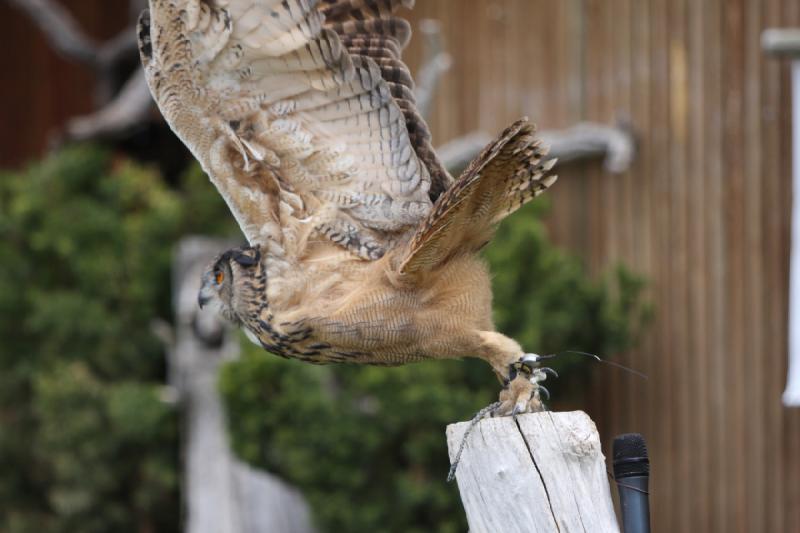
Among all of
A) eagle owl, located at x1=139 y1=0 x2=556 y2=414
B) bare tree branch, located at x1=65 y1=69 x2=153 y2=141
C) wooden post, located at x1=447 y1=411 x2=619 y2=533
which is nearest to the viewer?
wooden post, located at x1=447 y1=411 x2=619 y2=533

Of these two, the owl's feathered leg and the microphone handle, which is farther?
the owl's feathered leg

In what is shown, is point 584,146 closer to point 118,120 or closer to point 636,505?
point 118,120

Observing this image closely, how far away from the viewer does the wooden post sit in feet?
9.61

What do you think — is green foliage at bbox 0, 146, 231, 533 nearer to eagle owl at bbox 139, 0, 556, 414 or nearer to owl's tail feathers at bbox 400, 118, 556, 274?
eagle owl at bbox 139, 0, 556, 414

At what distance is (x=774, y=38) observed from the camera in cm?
586

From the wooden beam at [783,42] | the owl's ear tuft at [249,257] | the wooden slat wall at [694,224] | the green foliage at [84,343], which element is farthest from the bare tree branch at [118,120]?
the owl's ear tuft at [249,257]

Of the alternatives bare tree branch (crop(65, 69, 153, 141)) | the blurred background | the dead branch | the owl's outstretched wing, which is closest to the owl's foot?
the owl's outstretched wing

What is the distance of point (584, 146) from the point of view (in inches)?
283

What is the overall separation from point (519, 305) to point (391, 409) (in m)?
0.93

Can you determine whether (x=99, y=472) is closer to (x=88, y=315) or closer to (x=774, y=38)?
(x=88, y=315)

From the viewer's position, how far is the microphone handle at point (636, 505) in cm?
298

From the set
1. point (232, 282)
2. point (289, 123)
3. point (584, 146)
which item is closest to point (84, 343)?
point (584, 146)

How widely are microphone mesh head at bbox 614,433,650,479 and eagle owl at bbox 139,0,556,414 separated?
56 centimetres

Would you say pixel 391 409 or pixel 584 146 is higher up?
pixel 584 146
